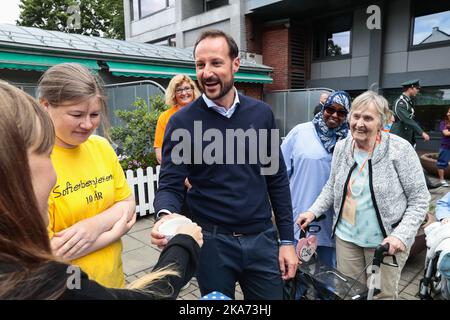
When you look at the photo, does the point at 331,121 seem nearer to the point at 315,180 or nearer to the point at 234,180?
the point at 315,180

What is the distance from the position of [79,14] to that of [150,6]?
9489 millimetres

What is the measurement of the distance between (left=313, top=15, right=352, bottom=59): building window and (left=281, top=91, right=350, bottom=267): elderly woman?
36.2 ft

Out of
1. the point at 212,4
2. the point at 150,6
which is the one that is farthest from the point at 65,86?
the point at 150,6

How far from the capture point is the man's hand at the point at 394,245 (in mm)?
2006

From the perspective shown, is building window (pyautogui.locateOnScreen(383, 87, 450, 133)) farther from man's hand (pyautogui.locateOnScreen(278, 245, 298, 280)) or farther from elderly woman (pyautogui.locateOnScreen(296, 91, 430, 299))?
man's hand (pyautogui.locateOnScreen(278, 245, 298, 280))

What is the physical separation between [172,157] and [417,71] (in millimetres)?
11346

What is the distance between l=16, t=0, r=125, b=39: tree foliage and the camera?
83.3 feet

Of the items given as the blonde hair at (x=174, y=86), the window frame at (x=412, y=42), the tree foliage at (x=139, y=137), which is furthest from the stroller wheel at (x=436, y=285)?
the window frame at (x=412, y=42)

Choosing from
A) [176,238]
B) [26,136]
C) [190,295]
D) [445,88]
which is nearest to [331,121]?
[176,238]

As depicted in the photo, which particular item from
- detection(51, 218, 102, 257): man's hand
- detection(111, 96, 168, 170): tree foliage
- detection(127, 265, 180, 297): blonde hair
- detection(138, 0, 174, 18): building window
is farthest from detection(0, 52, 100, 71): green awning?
detection(138, 0, 174, 18): building window

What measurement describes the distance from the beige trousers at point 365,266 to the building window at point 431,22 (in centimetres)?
1075

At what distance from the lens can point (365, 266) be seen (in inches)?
88.7

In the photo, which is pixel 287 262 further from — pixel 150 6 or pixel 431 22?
pixel 150 6

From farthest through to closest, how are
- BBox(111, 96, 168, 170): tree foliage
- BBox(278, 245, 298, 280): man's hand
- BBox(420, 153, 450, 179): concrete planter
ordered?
BBox(420, 153, 450, 179): concrete planter, BBox(111, 96, 168, 170): tree foliage, BBox(278, 245, 298, 280): man's hand
